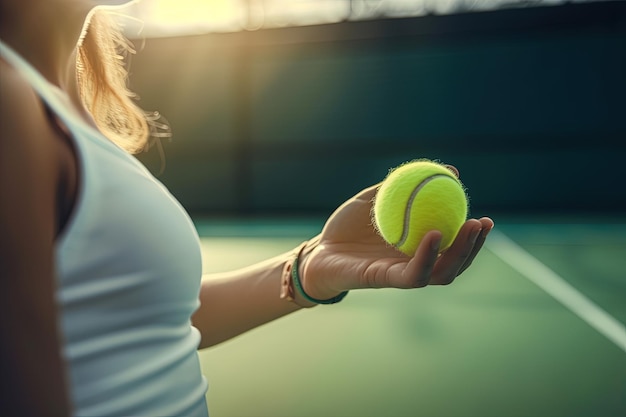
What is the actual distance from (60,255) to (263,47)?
24.4ft

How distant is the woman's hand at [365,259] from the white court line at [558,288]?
1.60 meters

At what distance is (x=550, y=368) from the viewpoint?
6.73 ft

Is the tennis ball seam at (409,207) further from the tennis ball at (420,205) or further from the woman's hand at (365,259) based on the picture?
the woman's hand at (365,259)

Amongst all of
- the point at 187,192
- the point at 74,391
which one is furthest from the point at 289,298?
the point at 187,192

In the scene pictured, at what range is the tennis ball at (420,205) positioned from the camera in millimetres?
1292

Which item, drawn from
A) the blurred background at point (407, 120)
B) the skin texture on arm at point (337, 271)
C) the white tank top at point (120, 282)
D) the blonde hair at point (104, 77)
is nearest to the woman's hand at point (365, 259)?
the skin texture on arm at point (337, 271)

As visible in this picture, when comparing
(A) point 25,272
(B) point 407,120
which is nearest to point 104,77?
(A) point 25,272

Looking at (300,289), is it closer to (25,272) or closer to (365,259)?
(365,259)

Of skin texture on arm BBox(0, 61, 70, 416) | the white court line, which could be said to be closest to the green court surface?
the white court line

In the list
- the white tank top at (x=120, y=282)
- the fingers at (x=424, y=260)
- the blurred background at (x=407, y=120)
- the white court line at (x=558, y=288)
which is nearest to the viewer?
the white tank top at (x=120, y=282)

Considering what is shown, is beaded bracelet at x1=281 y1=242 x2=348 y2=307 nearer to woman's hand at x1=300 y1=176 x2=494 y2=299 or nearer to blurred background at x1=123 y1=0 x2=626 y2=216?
woman's hand at x1=300 y1=176 x2=494 y2=299

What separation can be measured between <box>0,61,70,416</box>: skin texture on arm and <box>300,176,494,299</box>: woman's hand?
1.54 ft

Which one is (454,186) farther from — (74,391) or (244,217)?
(244,217)

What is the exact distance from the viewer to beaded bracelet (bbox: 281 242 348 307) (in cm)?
116
